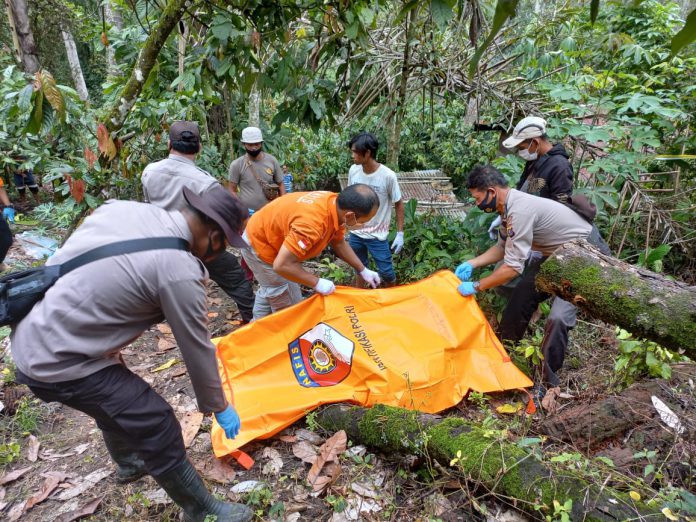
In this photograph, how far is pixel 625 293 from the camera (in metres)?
2.08

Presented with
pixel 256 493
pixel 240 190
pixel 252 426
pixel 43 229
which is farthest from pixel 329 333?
pixel 43 229

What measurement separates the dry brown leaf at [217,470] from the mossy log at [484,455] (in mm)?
585

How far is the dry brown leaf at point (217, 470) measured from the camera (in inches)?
93.1

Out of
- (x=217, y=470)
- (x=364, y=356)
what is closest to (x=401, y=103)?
(x=364, y=356)

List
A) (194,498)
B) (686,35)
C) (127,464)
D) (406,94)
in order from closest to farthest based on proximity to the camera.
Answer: (686,35) → (194,498) → (127,464) → (406,94)

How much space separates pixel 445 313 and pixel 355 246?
58.2 inches

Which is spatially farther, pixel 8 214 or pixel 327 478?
pixel 8 214

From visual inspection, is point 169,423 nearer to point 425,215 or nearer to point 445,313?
point 445,313

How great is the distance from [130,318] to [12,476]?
66.8 inches

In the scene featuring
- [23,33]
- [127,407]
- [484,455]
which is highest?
[23,33]

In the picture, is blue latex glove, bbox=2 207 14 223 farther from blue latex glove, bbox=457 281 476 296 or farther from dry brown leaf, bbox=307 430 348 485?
blue latex glove, bbox=457 281 476 296

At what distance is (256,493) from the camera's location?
221 centimetres

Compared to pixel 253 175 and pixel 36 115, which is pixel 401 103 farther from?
pixel 36 115

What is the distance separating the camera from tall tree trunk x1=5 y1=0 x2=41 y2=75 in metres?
5.47
